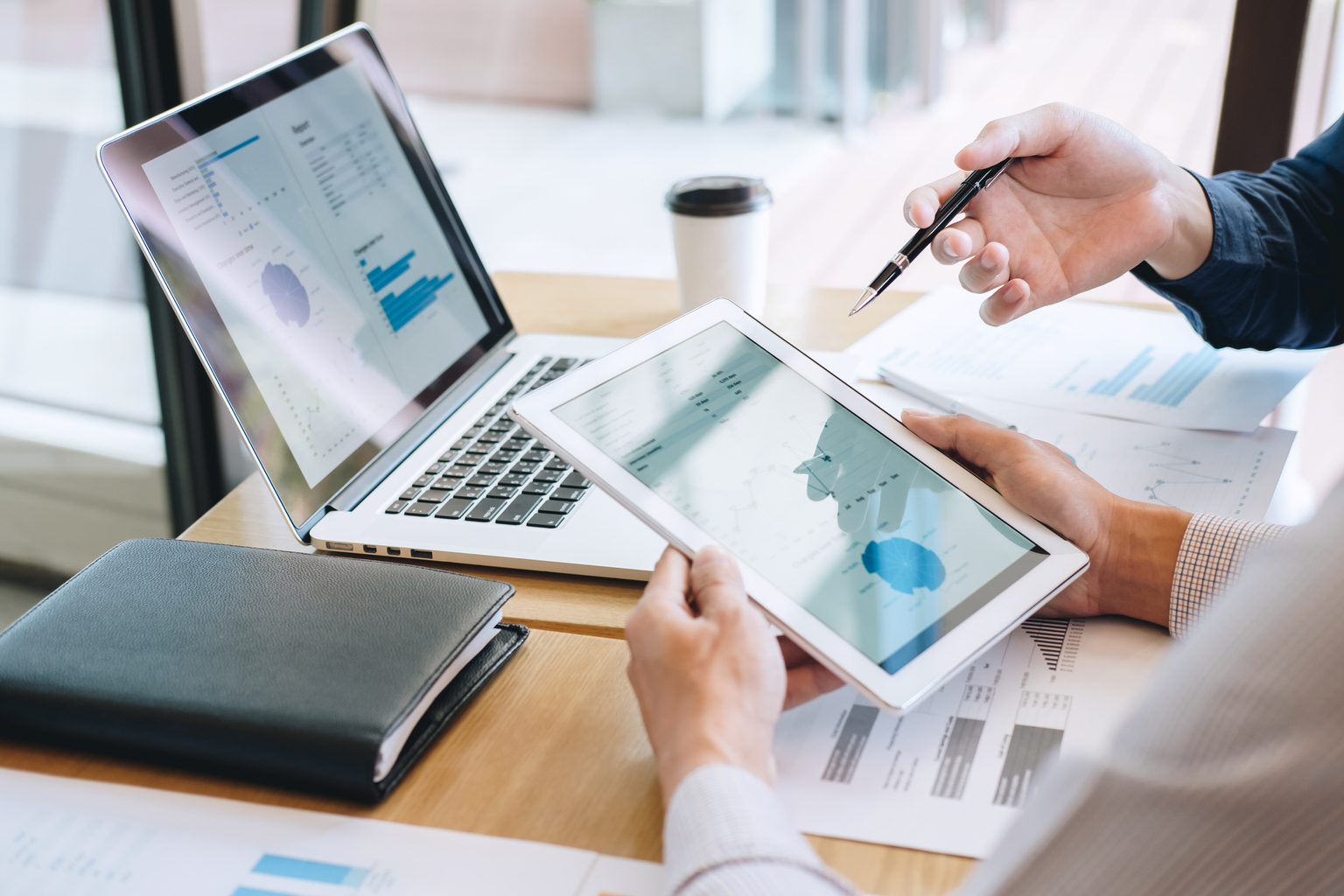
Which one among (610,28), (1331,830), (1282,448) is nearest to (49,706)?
(1331,830)

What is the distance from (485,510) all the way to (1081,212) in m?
0.64

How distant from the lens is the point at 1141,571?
69 cm

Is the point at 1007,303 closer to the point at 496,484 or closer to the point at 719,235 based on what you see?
the point at 719,235

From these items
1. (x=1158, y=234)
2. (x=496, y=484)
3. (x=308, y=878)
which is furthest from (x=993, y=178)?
(x=308, y=878)

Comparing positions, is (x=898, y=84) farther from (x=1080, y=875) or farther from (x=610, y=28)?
(x=1080, y=875)

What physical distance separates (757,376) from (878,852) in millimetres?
337

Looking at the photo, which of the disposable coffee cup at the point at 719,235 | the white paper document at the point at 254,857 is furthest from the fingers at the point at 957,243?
the white paper document at the point at 254,857

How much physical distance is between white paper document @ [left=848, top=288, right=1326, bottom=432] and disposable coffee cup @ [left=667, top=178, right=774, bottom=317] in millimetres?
151

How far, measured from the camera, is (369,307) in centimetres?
91

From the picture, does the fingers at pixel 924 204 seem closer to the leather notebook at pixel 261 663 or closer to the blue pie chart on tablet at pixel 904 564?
the blue pie chart on tablet at pixel 904 564

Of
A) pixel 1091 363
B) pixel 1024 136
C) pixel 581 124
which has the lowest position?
pixel 581 124

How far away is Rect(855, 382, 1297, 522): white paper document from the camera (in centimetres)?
83

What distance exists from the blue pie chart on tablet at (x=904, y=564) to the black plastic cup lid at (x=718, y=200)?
559mm

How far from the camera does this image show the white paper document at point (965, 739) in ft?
1.82
